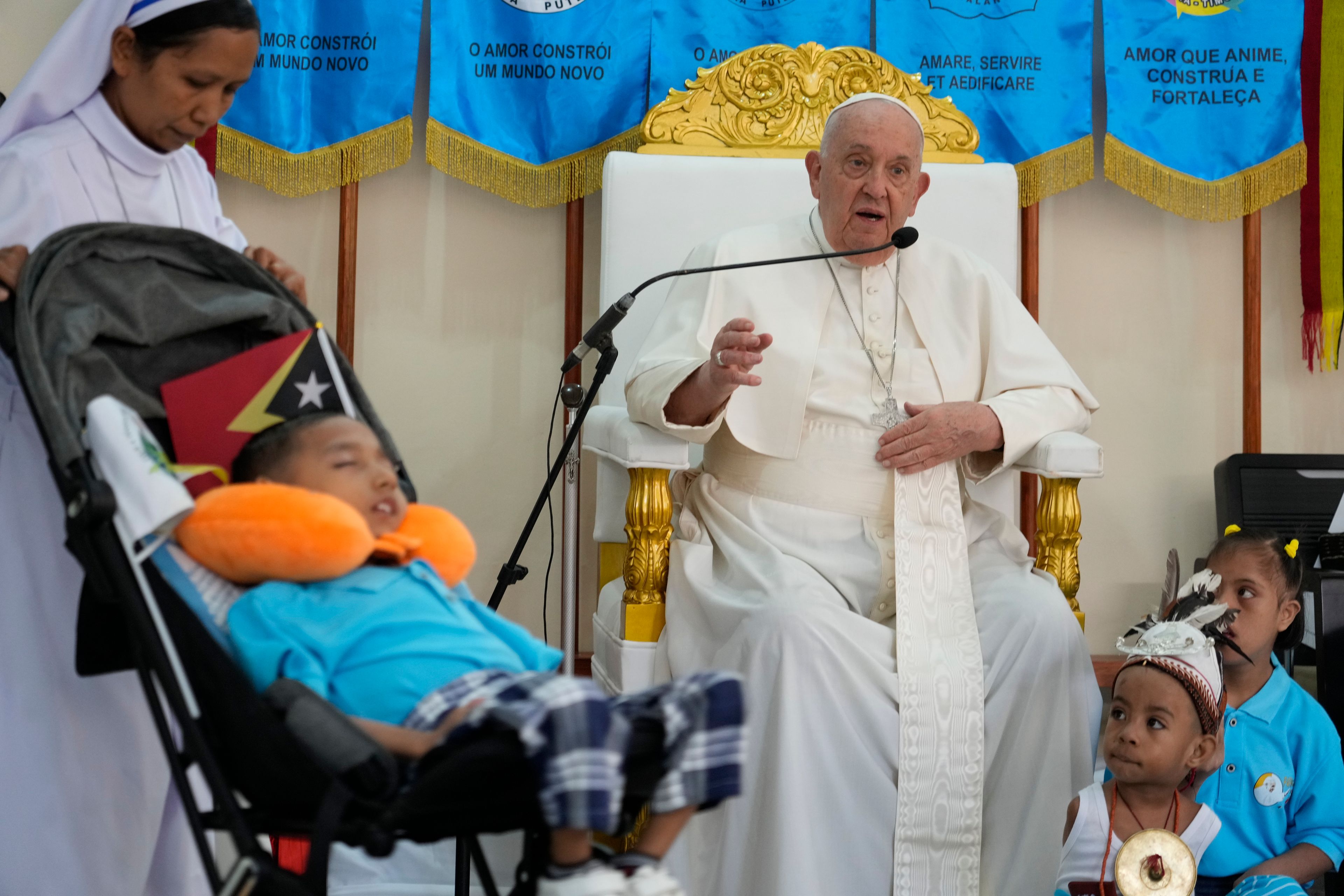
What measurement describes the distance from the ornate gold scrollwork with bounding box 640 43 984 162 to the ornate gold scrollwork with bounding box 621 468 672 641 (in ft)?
4.05

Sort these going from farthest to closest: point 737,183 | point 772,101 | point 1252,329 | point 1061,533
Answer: point 1252,329 < point 772,101 < point 737,183 < point 1061,533

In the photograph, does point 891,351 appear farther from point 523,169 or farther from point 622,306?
point 523,169

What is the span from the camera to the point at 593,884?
1.41 m

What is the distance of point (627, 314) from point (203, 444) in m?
1.63

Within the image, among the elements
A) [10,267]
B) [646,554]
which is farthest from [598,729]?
[646,554]

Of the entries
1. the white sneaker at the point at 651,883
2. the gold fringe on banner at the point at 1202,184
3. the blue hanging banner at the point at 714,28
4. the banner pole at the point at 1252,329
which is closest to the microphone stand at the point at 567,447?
the white sneaker at the point at 651,883

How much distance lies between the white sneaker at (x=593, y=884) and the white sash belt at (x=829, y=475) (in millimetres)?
1465

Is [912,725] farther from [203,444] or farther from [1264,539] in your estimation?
[203,444]

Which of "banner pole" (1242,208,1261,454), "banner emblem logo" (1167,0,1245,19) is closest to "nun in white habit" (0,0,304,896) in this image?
"banner emblem logo" (1167,0,1245,19)

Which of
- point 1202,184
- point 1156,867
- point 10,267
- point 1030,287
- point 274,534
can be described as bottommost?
point 1156,867

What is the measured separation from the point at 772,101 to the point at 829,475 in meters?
1.21

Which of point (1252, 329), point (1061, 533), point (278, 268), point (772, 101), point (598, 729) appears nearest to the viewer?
point (598, 729)

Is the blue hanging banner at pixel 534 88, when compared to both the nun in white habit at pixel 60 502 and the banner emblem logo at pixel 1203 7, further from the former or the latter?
the nun in white habit at pixel 60 502

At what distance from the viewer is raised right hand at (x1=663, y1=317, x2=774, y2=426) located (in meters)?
2.40
